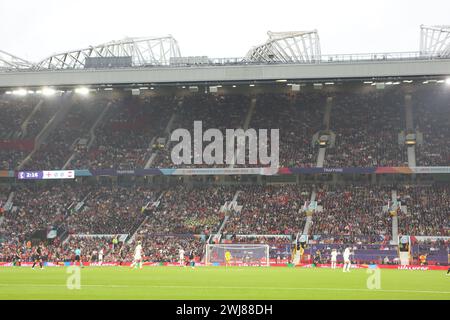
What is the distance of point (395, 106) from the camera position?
65500mm

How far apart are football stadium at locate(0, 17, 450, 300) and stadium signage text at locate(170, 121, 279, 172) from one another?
15 cm

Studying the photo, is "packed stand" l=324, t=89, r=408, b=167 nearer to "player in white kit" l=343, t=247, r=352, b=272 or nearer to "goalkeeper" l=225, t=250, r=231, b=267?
"goalkeeper" l=225, t=250, r=231, b=267

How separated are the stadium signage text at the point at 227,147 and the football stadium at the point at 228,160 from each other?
0.15m

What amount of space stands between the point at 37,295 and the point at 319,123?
44.5m

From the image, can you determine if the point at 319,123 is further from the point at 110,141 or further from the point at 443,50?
the point at 110,141

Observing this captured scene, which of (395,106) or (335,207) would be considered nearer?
(335,207)

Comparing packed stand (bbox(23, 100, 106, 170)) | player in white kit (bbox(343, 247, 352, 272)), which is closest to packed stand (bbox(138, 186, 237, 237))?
packed stand (bbox(23, 100, 106, 170))

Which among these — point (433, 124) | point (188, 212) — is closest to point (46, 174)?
point (188, 212)

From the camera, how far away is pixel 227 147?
62531mm

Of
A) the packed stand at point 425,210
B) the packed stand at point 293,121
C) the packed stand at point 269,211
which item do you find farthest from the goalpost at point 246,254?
the packed stand at point 293,121

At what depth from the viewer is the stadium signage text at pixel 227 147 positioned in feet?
201

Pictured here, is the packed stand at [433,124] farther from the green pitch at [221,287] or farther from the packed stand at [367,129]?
the green pitch at [221,287]

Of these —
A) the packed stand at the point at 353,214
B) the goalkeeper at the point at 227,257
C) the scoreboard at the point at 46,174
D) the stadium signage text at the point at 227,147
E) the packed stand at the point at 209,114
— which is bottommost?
the goalkeeper at the point at 227,257
